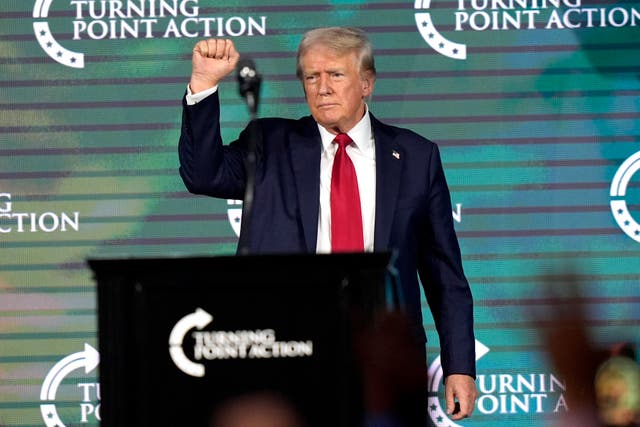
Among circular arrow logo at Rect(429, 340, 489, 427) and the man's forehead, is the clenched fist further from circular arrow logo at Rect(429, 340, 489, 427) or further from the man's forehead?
circular arrow logo at Rect(429, 340, 489, 427)

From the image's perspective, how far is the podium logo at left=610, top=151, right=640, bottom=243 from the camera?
5160 mm

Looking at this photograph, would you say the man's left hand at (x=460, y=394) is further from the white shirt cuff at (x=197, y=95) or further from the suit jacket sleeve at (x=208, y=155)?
the white shirt cuff at (x=197, y=95)

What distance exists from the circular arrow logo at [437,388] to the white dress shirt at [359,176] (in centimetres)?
159

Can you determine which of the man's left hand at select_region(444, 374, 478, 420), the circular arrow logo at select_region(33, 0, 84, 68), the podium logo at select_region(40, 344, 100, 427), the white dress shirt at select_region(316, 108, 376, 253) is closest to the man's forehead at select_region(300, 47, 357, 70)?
the white dress shirt at select_region(316, 108, 376, 253)

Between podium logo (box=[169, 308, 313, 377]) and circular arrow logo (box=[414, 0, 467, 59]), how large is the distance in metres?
3.14

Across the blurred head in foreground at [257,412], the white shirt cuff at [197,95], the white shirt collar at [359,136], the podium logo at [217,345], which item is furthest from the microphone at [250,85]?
the white shirt collar at [359,136]

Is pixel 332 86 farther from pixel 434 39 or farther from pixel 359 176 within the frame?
pixel 434 39

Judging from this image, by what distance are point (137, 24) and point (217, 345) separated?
3.20 metres

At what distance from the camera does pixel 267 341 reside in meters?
2.26

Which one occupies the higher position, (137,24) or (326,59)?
(137,24)

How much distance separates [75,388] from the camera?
5.16 metres

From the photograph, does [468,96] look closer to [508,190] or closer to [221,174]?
[508,190]

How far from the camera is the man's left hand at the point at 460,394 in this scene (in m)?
3.57

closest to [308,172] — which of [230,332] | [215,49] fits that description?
[215,49]
